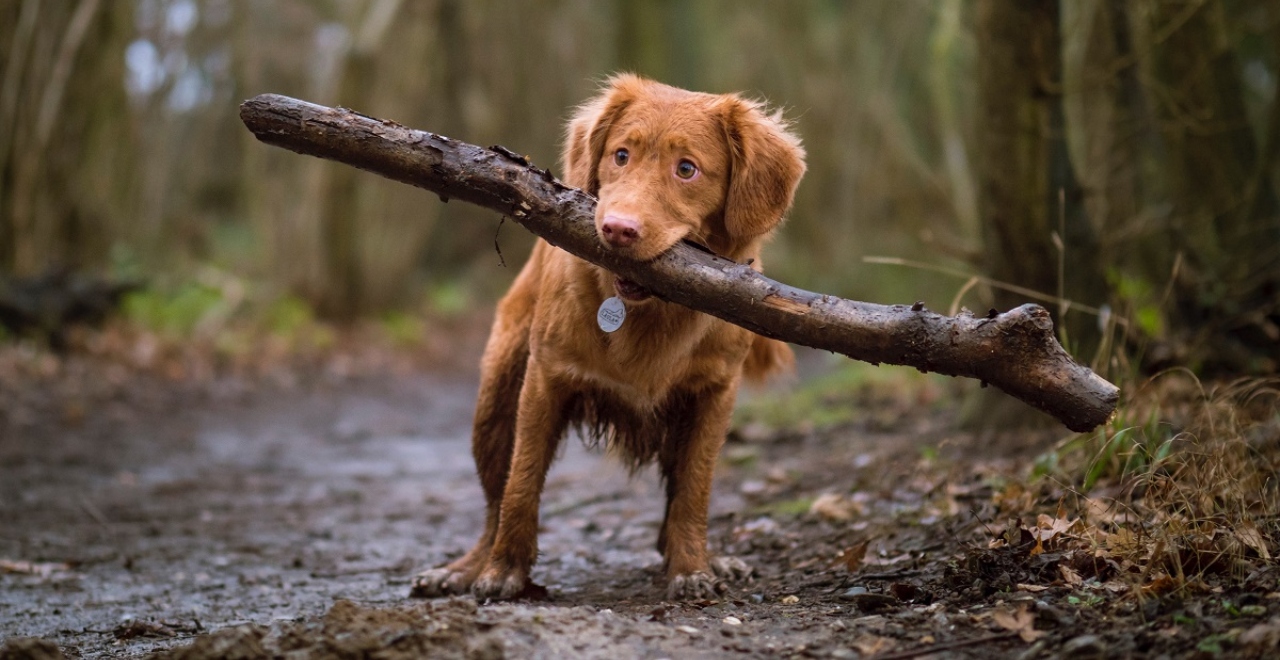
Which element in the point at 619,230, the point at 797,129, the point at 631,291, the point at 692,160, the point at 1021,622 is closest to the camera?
the point at 1021,622

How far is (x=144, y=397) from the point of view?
9.29 m

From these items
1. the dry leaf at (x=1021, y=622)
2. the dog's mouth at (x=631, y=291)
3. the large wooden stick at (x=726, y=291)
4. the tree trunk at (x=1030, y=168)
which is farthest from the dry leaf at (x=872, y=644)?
the tree trunk at (x=1030, y=168)

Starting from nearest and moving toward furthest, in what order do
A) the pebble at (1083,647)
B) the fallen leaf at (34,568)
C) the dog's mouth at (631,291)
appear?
the pebble at (1083,647)
the dog's mouth at (631,291)
the fallen leaf at (34,568)

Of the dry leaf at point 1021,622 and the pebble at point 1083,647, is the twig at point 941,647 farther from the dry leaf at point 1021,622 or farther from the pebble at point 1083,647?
the pebble at point 1083,647

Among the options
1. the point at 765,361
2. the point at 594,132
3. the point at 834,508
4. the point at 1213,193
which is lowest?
the point at 834,508

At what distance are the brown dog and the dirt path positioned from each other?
0.31 meters

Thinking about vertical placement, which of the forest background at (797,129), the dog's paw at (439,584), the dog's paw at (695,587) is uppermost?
the forest background at (797,129)

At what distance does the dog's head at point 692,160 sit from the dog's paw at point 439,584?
4.98 ft

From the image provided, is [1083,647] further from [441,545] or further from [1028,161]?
[441,545]

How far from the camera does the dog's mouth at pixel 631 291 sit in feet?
12.7

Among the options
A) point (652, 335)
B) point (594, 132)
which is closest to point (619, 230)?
point (652, 335)

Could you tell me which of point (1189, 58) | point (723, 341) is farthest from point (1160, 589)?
point (1189, 58)

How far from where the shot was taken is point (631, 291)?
388 cm

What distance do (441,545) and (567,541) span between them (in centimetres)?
66
